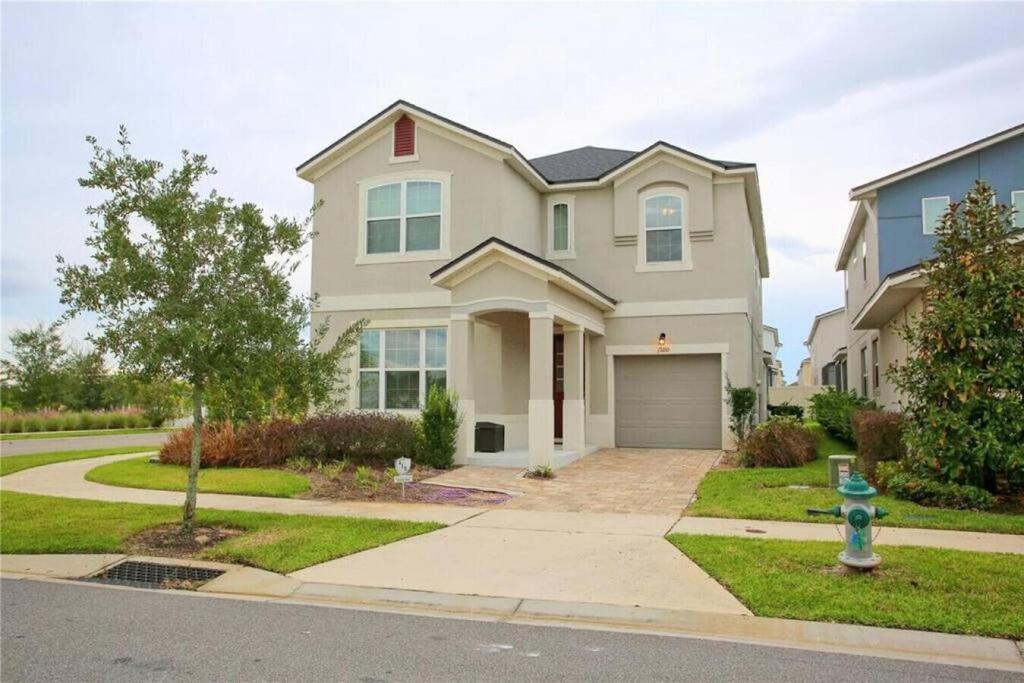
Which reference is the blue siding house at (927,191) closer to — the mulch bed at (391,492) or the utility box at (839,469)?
the utility box at (839,469)

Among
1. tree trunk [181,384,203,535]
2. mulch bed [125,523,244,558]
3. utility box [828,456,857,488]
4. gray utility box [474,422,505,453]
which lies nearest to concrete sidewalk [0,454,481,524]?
mulch bed [125,523,244,558]

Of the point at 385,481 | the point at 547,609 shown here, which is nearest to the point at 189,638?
the point at 547,609

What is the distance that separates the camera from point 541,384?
1433cm

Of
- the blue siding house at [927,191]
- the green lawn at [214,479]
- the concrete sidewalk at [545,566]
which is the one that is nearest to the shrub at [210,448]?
the green lawn at [214,479]

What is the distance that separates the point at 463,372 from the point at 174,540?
7.31m

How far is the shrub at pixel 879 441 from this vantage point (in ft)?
39.3

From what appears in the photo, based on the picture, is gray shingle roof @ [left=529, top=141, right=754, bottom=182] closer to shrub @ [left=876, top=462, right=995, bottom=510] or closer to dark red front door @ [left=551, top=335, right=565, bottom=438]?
dark red front door @ [left=551, top=335, right=565, bottom=438]

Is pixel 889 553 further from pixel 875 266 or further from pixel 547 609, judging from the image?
pixel 875 266

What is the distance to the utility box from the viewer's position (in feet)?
36.7

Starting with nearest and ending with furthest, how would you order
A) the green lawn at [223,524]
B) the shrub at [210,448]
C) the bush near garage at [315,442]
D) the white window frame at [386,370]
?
the green lawn at [223,524] < the bush near garage at [315,442] < the shrub at [210,448] < the white window frame at [386,370]

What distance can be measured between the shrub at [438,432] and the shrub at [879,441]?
7.29 metres

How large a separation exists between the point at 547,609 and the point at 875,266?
1561 cm

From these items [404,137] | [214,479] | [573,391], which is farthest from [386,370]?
[404,137]

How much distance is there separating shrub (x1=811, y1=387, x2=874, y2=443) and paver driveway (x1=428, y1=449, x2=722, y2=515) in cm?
389
